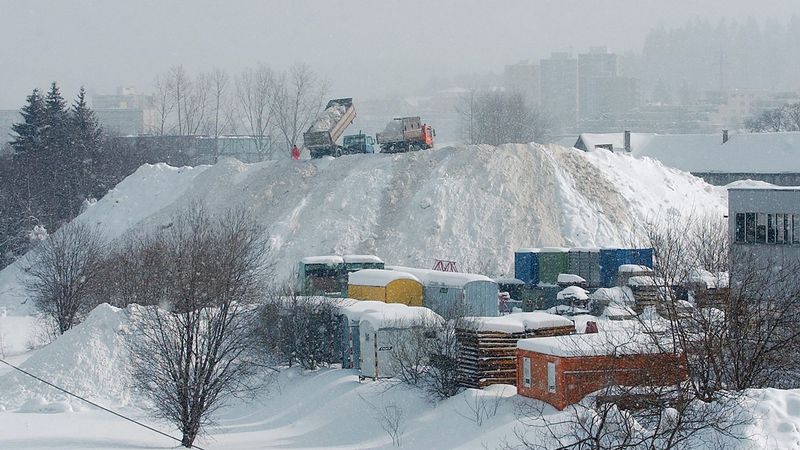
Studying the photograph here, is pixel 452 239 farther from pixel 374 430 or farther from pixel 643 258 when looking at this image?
pixel 374 430

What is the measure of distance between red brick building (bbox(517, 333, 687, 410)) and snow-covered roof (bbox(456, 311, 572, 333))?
2088 millimetres

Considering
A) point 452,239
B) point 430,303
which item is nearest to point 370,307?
point 430,303

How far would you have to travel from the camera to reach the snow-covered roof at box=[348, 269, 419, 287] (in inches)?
1444

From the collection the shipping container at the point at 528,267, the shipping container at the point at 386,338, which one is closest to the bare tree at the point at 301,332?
the shipping container at the point at 386,338

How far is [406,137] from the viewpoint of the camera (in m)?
59.0

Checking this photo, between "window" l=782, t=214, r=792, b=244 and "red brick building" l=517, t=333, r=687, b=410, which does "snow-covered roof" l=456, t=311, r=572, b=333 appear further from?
"window" l=782, t=214, r=792, b=244

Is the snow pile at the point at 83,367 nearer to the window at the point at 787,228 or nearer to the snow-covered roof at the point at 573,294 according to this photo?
the snow-covered roof at the point at 573,294

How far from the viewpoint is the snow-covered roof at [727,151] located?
75.5 metres

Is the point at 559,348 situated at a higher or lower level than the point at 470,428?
higher

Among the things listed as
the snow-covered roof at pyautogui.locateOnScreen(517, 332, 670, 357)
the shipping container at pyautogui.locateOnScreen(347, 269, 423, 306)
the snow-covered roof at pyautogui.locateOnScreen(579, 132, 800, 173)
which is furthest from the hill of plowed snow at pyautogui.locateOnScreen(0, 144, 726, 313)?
the snow-covered roof at pyautogui.locateOnScreen(517, 332, 670, 357)

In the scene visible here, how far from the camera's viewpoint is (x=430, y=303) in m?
36.6

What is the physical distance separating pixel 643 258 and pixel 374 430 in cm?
1820

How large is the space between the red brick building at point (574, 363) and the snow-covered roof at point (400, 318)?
4924 millimetres

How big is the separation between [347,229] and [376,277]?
1436 centimetres
